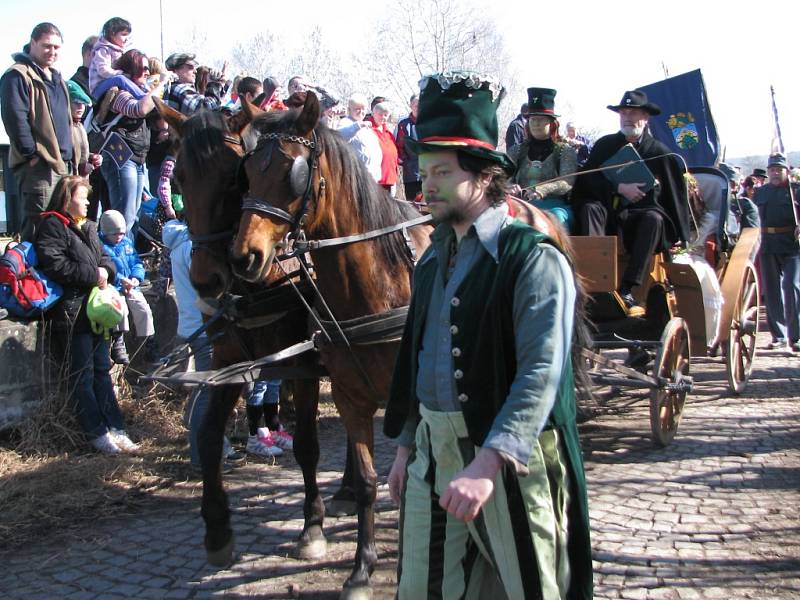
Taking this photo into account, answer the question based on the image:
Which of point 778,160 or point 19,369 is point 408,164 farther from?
point 19,369

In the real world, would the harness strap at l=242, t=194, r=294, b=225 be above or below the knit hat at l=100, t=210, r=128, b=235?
below

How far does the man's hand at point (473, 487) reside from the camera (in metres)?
2.04

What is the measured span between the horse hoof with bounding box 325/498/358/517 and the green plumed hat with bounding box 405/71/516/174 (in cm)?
313

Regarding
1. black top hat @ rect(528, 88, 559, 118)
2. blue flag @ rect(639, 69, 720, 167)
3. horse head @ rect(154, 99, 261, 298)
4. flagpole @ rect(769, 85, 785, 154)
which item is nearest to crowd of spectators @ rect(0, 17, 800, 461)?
black top hat @ rect(528, 88, 559, 118)

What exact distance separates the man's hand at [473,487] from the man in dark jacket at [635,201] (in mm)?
4284

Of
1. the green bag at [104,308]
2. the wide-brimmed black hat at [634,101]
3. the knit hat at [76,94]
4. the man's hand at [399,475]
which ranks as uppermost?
the knit hat at [76,94]

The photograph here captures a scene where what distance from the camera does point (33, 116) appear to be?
6.85m

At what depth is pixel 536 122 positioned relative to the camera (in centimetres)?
620

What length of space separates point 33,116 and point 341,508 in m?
4.30

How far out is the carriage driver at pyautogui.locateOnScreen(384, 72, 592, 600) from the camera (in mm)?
2143

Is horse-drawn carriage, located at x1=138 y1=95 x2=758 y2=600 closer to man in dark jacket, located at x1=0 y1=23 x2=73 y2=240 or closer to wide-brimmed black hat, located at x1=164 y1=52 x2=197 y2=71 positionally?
man in dark jacket, located at x1=0 y1=23 x2=73 y2=240

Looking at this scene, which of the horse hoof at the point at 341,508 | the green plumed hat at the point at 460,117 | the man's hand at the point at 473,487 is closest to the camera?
the man's hand at the point at 473,487

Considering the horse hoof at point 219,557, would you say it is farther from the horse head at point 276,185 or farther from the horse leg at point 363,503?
the horse head at point 276,185

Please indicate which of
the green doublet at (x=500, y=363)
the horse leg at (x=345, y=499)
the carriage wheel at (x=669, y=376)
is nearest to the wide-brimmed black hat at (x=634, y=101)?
the carriage wheel at (x=669, y=376)
